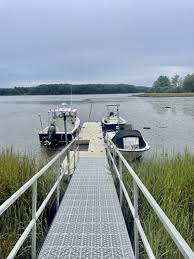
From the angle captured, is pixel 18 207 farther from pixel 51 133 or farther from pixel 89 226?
pixel 51 133

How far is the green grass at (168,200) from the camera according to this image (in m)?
4.35

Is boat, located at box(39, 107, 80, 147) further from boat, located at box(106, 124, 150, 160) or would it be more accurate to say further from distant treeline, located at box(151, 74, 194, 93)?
distant treeline, located at box(151, 74, 194, 93)

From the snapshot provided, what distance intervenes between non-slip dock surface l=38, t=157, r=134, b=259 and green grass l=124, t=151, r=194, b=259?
365mm

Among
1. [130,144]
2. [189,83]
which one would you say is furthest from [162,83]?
[130,144]

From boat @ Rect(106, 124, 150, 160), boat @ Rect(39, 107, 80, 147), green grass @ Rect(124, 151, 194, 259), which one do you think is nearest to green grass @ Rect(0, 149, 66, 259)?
green grass @ Rect(124, 151, 194, 259)

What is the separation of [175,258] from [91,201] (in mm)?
2371

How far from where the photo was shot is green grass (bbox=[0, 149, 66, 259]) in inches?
186

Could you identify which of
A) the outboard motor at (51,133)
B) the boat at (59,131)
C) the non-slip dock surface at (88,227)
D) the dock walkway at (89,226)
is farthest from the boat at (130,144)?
the outboard motor at (51,133)

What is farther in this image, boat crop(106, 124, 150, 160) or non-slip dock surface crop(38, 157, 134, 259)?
boat crop(106, 124, 150, 160)

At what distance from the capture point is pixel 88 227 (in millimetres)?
4969

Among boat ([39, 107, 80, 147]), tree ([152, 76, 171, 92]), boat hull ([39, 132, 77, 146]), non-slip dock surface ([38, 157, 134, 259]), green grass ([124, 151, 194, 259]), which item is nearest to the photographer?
non-slip dock surface ([38, 157, 134, 259])

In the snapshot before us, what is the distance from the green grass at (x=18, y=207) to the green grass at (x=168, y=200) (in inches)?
61.7

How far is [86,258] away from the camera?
13.1 ft

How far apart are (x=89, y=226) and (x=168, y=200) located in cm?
148
